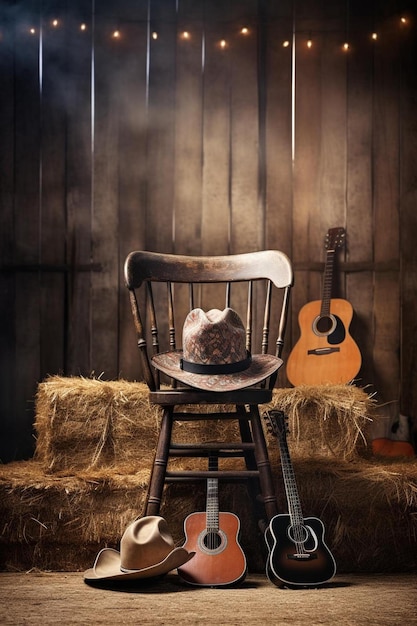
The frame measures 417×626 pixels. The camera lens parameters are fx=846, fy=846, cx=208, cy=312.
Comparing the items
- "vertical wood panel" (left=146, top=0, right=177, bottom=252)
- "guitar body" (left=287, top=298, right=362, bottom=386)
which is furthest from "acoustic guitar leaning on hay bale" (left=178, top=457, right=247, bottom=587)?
"vertical wood panel" (left=146, top=0, right=177, bottom=252)

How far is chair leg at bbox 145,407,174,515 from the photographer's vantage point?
2714mm

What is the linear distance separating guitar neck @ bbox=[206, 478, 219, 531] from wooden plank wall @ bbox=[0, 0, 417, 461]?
5.23 feet

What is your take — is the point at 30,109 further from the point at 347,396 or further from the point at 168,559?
the point at 168,559

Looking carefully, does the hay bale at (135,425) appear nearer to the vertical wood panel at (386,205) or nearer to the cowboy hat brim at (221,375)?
the cowboy hat brim at (221,375)

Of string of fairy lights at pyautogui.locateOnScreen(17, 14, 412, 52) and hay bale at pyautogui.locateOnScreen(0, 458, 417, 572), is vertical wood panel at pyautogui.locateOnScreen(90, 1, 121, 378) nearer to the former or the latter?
string of fairy lights at pyautogui.locateOnScreen(17, 14, 412, 52)

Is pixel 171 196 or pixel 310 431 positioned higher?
pixel 171 196

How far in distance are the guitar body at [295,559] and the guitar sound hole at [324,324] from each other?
5.49 feet

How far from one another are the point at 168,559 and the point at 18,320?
217 cm

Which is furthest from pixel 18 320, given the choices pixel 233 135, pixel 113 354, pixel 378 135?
pixel 378 135

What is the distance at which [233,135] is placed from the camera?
437 centimetres

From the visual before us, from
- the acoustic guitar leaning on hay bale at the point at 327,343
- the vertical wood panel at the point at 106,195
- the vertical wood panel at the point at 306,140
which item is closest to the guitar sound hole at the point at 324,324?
the acoustic guitar leaning on hay bale at the point at 327,343

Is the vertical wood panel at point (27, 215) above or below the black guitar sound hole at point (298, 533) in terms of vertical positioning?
above

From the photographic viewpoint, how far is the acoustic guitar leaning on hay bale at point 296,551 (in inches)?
98.8

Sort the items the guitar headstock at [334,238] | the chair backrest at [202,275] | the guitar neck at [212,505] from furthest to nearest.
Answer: the guitar headstock at [334,238] < the chair backrest at [202,275] < the guitar neck at [212,505]
